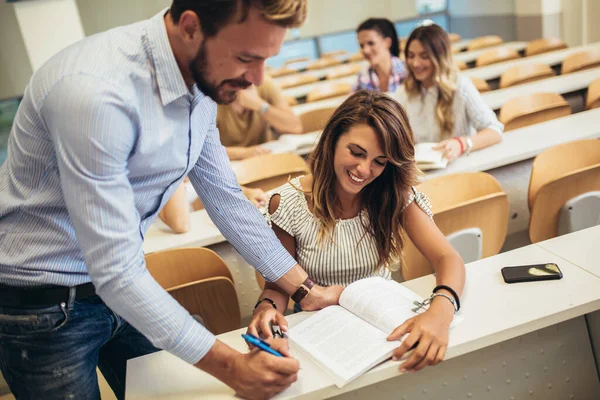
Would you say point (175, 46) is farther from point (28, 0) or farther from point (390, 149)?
point (28, 0)

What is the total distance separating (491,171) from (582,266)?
1243 millimetres

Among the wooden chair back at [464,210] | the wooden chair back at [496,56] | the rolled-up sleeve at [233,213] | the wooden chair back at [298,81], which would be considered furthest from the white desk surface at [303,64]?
the rolled-up sleeve at [233,213]

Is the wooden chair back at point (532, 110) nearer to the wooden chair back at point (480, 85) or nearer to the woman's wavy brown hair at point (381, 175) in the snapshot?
the wooden chair back at point (480, 85)

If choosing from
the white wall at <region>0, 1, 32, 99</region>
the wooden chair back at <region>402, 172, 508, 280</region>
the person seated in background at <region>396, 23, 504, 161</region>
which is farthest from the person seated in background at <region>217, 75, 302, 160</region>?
the white wall at <region>0, 1, 32, 99</region>

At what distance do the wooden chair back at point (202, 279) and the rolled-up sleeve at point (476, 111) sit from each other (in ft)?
5.57

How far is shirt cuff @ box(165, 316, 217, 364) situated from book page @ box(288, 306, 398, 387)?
0.30 metres

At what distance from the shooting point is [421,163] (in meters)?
2.57

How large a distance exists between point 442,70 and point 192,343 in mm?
2361

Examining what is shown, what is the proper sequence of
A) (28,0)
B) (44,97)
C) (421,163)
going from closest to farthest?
(44,97) < (421,163) < (28,0)

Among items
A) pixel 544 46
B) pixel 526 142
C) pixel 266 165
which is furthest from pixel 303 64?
pixel 526 142

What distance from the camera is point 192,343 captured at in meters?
1.00

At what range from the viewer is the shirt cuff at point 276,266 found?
1407 mm

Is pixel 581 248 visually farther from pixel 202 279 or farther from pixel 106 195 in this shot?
pixel 106 195

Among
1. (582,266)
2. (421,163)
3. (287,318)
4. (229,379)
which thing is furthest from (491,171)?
(229,379)
